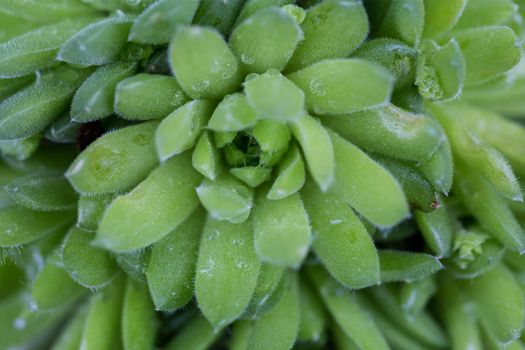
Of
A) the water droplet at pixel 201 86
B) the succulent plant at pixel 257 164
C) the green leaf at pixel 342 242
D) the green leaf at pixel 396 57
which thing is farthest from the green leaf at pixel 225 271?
the green leaf at pixel 396 57

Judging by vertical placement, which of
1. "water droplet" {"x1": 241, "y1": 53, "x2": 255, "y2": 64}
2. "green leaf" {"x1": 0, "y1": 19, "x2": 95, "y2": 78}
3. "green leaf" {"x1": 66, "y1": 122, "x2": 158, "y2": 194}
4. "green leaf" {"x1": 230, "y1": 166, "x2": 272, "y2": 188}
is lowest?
"green leaf" {"x1": 230, "y1": 166, "x2": 272, "y2": 188}

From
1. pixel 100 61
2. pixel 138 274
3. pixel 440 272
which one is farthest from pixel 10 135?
pixel 440 272

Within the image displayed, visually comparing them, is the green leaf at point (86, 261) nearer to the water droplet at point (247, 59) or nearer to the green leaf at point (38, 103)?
the green leaf at point (38, 103)

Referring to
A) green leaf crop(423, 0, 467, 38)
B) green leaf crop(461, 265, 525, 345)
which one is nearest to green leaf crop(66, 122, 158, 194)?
green leaf crop(423, 0, 467, 38)

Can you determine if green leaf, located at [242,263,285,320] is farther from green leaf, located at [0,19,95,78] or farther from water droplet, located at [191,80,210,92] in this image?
green leaf, located at [0,19,95,78]

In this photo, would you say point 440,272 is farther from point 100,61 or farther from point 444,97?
point 100,61

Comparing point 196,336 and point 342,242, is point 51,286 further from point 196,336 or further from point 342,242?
point 342,242

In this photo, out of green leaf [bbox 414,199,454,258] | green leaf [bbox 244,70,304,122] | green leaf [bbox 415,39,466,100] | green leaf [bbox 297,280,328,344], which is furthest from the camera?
green leaf [bbox 297,280,328,344]
